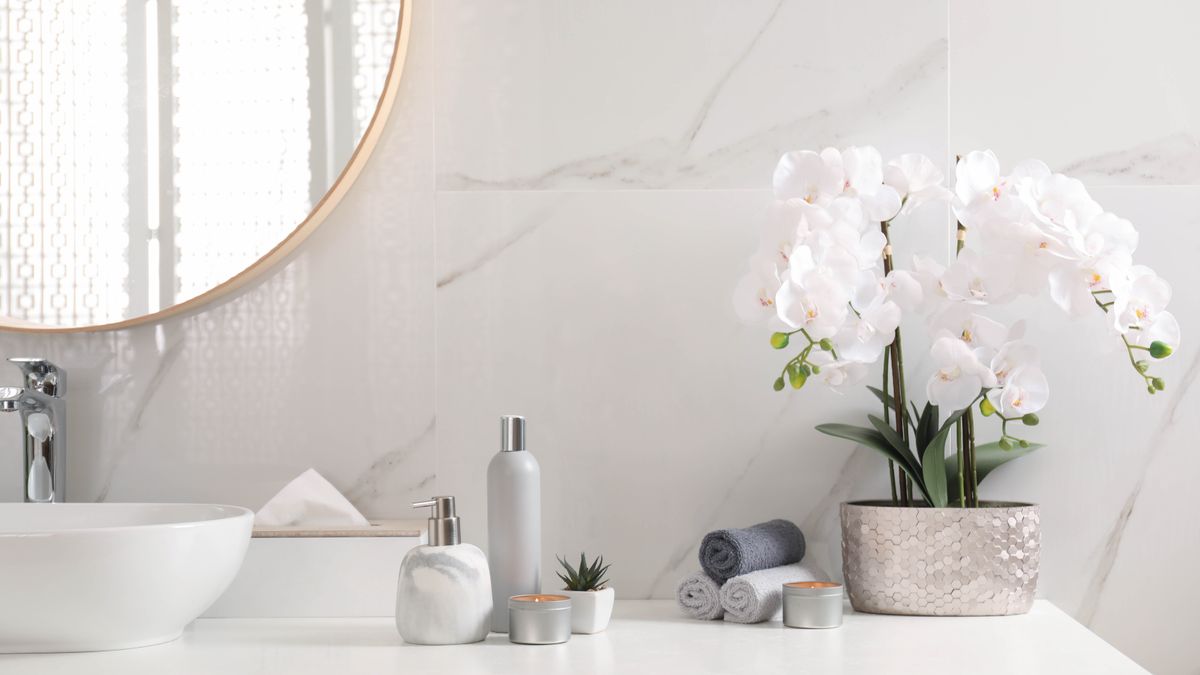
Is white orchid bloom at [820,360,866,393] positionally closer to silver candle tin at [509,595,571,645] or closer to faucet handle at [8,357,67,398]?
silver candle tin at [509,595,571,645]

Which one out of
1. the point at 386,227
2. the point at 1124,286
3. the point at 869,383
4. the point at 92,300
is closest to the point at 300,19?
the point at 386,227

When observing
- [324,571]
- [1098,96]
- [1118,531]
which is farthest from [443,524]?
[1098,96]

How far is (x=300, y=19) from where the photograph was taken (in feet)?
4.05

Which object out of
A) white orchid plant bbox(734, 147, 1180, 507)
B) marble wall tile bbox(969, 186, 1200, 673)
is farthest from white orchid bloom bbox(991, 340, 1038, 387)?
marble wall tile bbox(969, 186, 1200, 673)

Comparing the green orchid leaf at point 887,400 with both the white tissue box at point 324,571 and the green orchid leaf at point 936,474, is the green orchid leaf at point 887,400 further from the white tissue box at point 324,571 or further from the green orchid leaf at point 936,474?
the white tissue box at point 324,571

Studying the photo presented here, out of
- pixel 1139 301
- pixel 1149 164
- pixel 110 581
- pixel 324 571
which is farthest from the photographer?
pixel 1149 164

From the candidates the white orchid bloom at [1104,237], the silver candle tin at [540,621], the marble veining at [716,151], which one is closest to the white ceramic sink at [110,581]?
the silver candle tin at [540,621]

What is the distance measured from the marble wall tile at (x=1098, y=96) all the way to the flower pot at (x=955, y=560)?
0.43 m

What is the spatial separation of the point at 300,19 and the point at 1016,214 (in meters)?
0.82

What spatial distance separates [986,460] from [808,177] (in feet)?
1.25

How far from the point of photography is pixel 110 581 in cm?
89

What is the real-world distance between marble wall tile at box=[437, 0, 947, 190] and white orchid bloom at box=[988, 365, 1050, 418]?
0.33m

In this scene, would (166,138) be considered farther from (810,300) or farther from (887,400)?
(887,400)

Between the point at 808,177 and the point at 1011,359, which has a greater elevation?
the point at 808,177
